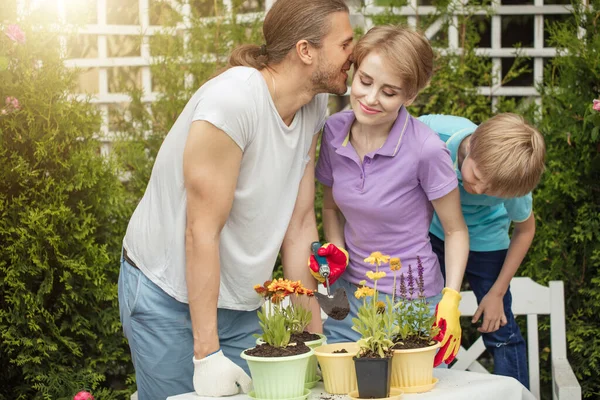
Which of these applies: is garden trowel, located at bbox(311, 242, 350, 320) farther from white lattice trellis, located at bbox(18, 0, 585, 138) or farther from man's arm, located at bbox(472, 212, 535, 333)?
white lattice trellis, located at bbox(18, 0, 585, 138)

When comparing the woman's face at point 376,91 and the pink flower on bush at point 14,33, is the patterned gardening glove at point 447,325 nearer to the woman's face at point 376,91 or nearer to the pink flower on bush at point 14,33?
the woman's face at point 376,91

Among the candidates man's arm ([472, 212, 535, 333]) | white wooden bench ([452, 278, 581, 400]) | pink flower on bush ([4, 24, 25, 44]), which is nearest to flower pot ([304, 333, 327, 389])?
man's arm ([472, 212, 535, 333])

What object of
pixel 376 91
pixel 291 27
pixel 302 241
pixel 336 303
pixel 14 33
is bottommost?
pixel 336 303

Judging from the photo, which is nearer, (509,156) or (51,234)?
(509,156)

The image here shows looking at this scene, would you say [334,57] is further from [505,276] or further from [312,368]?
[505,276]

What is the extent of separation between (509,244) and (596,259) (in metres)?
0.69

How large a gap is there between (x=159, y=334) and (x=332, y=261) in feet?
1.54

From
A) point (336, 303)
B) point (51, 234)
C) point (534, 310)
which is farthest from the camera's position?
point (51, 234)

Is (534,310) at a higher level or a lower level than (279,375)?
lower

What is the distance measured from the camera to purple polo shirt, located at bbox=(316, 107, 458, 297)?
206 cm

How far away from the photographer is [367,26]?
3.56 metres

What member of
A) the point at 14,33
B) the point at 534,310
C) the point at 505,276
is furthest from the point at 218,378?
the point at 14,33

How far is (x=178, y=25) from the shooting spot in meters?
3.82

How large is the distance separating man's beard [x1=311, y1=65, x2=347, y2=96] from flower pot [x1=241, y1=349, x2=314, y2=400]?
28.0 inches
